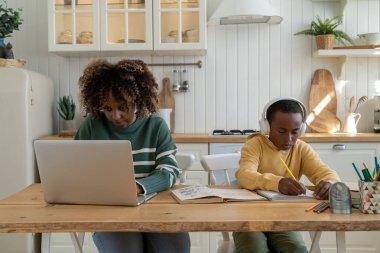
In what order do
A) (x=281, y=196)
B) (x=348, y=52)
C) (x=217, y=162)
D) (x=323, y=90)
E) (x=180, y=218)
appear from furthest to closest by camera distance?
(x=323, y=90) < (x=348, y=52) < (x=217, y=162) < (x=281, y=196) < (x=180, y=218)

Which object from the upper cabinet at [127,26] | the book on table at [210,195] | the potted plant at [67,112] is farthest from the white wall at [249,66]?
the book on table at [210,195]

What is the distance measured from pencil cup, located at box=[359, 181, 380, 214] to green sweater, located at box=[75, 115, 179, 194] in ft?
2.37

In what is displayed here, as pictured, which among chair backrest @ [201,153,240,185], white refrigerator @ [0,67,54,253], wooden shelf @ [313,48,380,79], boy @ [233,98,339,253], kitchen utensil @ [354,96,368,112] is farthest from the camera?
kitchen utensil @ [354,96,368,112]

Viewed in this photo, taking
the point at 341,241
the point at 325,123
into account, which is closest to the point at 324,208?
the point at 341,241

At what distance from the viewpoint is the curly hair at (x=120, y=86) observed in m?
1.82

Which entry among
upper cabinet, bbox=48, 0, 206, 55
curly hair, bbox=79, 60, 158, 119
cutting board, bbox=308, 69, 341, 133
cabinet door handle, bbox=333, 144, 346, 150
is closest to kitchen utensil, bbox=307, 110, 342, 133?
cutting board, bbox=308, 69, 341, 133

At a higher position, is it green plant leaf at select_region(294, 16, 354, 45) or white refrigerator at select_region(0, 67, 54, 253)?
green plant leaf at select_region(294, 16, 354, 45)

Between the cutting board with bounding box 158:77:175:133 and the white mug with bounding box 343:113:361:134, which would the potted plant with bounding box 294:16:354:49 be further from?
the cutting board with bounding box 158:77:175:133

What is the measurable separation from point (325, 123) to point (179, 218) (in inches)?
104

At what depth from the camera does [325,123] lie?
3660 mm

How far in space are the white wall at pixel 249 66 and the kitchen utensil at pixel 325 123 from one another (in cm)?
11

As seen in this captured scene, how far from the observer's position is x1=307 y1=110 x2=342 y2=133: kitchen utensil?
144 inches

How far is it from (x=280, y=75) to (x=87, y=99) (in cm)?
222

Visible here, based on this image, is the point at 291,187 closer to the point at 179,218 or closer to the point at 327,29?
the point at 179,218
